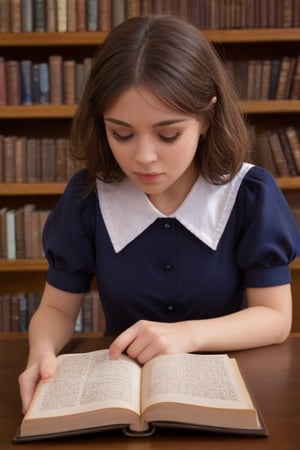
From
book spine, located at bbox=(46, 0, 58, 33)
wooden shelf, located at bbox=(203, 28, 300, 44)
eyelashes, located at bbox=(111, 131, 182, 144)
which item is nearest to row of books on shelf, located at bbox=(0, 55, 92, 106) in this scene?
book spine, located at bbox=(46, 0, 58, 33)

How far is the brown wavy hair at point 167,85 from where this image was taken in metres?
1.14

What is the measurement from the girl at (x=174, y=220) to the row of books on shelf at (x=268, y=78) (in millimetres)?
1458

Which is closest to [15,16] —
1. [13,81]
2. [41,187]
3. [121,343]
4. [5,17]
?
[5,17]

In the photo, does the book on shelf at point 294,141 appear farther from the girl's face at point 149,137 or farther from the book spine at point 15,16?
the girl's face at point 149,137

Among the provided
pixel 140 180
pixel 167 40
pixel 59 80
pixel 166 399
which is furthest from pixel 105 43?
pixel 59 80

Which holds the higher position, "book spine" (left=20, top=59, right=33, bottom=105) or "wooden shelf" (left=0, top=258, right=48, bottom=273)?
"book spine" (left=20, top=59, right=33, bottom=105)

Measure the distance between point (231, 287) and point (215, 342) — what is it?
0.24 metres

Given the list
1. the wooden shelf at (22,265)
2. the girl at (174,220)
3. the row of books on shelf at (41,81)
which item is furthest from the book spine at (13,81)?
the girl at (174,220)

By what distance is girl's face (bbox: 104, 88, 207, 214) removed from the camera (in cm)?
111

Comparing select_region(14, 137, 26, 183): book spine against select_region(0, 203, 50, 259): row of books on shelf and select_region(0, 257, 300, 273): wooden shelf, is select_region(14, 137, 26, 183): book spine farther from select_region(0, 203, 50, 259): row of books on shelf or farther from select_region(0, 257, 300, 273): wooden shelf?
select_region(0, 257, 300, 273): wooden shelf

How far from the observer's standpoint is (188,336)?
111 centimetres

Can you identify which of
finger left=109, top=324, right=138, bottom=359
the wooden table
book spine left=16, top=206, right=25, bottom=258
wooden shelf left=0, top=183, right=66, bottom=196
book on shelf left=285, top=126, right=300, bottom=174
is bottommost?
book spine left=16, top=206, right=25, bottom=258

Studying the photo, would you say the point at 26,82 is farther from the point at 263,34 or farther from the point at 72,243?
the point at 72,243

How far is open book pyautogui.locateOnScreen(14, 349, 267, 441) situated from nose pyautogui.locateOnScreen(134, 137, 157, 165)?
1.16ft
